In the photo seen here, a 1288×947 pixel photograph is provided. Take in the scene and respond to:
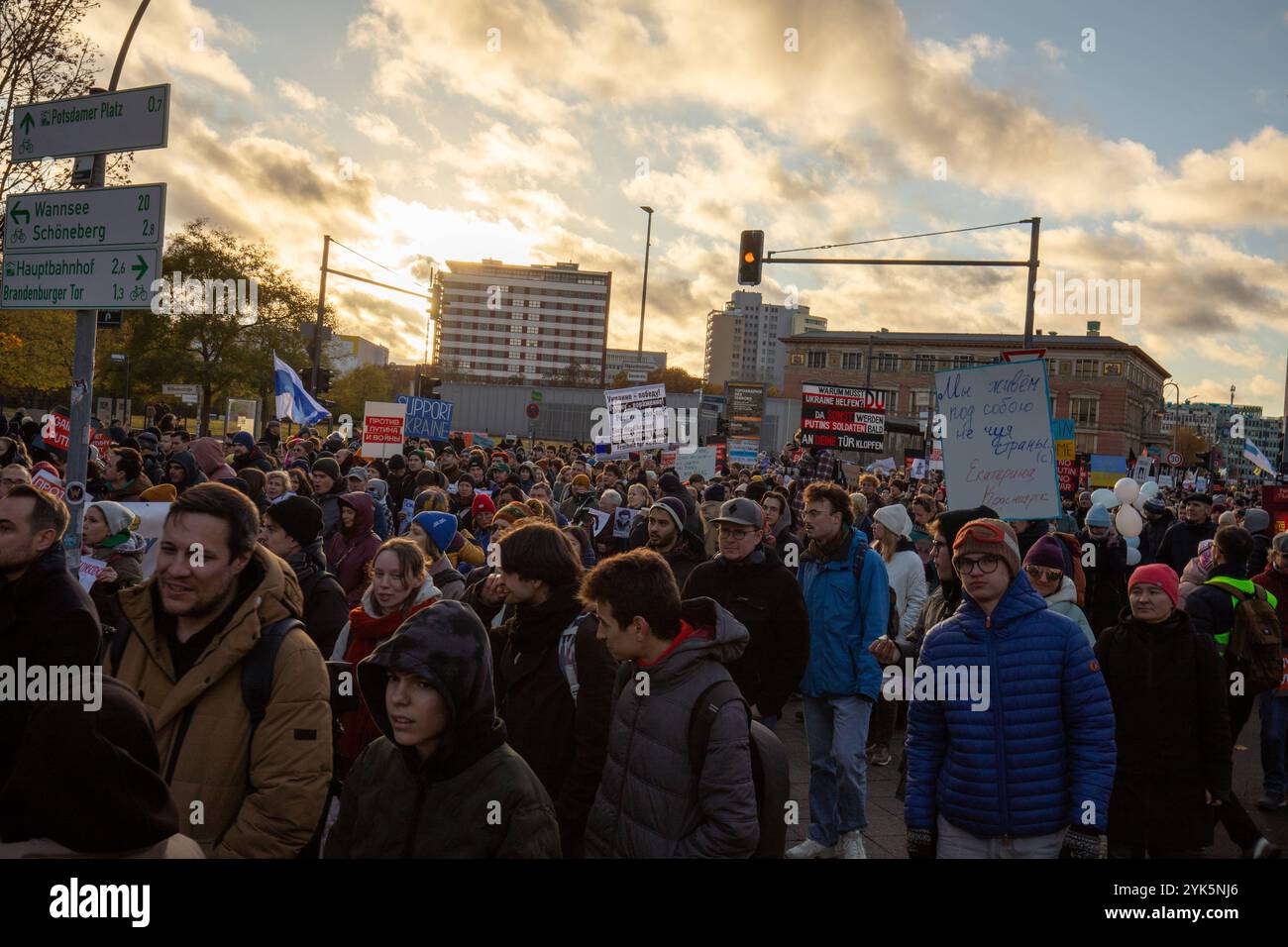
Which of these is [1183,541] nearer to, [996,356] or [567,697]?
[567,697]

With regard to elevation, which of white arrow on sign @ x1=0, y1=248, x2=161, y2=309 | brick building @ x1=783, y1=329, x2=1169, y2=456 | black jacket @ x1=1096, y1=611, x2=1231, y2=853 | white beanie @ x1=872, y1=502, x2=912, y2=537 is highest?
brick building @ x1=783, y1=329, x2=1169, y2=456

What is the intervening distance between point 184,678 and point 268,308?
62486mm

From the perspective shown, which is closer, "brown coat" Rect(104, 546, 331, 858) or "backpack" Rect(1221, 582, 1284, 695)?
"brown coat" Rect(104, 546, 331, 858)

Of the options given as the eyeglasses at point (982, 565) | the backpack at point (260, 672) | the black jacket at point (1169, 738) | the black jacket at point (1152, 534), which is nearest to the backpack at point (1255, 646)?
the black jacket at point (1169, 738)

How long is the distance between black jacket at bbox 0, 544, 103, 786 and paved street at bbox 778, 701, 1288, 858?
4350 millimetres

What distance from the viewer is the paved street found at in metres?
6.23

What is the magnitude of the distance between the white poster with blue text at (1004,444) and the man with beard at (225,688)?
4754 mm

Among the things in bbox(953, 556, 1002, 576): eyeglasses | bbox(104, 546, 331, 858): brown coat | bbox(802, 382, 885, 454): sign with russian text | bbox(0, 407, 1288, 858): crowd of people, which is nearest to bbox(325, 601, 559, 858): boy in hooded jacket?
bbox(0, 407, 1288, 858): crowd of people

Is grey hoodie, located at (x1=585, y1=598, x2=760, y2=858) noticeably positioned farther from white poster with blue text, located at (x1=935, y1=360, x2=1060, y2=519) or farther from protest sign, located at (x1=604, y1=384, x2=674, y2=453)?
protest sign, located at (x1=604, y1=384, x2=674, y2=453)

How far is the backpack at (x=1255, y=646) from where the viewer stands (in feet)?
20.7

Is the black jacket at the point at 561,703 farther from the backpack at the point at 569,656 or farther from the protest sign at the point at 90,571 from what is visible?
the protest sign at the point at 90,571

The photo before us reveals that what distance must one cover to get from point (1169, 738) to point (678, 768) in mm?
2822
